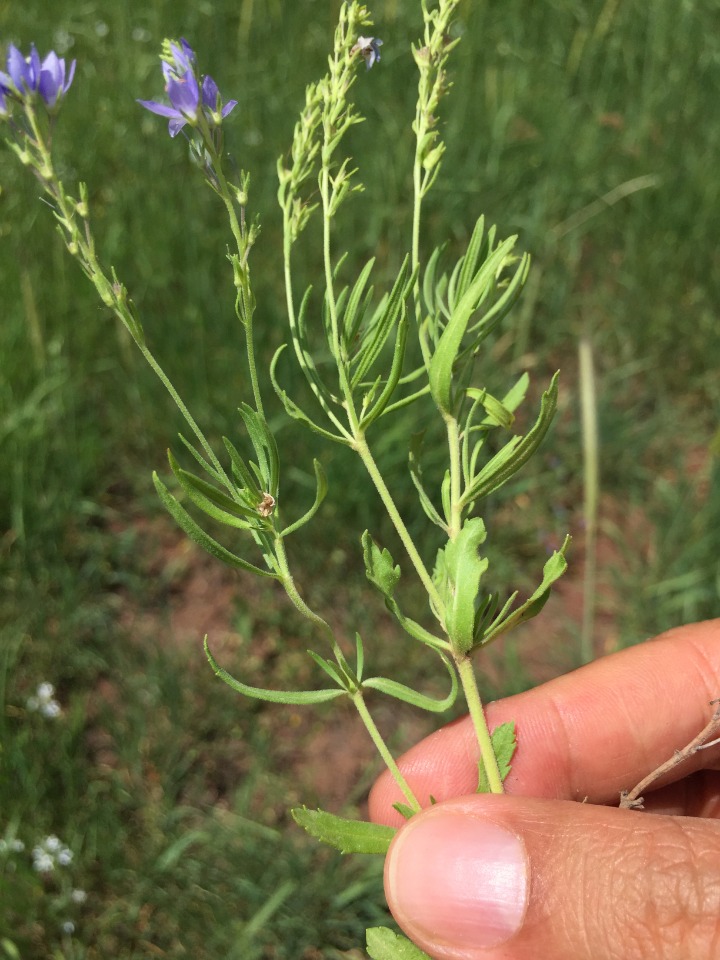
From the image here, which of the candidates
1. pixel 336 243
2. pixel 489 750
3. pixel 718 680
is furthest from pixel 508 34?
pixel 489 750

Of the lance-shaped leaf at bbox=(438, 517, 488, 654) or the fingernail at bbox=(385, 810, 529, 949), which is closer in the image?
the lance-shaped leaf at bbox=(438, 517, 488, 654)

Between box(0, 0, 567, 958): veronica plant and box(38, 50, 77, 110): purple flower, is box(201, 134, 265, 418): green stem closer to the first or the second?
box(0, 0, 567, 958): veronica plant

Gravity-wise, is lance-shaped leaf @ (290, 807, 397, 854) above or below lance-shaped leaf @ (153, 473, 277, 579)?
below

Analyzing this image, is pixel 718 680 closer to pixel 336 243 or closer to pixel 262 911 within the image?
pixel 262 911

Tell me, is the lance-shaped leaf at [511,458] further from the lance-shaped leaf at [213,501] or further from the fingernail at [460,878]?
the fingernail at [460,878]

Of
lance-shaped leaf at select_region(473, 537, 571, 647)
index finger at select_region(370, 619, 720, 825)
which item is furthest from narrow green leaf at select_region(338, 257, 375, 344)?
index finger at select_region(370, 619, 720, 825)

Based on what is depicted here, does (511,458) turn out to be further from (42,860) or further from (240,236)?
(42,860)
